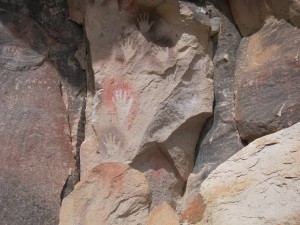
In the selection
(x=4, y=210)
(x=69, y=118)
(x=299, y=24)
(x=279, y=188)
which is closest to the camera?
(x=279, y=188)

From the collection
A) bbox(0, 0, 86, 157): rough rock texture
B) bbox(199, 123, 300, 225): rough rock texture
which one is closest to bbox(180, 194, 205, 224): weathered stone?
bbox(199, 123, 300, 225): rough rock texture

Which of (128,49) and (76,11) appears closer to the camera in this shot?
(128,49)

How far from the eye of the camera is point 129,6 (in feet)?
9.83

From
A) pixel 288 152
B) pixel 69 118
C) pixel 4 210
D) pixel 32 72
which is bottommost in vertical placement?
pixel 4 210

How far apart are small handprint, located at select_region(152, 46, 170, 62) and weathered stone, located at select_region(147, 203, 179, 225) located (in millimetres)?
948

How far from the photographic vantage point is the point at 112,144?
2783 millimetres

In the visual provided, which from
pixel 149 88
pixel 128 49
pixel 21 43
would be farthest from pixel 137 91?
pixel 21 43

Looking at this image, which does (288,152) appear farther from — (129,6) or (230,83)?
(129,6)

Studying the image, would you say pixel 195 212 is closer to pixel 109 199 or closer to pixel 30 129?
pixel 109 199

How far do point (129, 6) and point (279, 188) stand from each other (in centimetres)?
144

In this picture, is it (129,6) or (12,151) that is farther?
(129,6)

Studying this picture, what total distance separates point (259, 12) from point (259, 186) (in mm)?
1278

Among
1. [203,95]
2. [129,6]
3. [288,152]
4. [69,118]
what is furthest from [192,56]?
[288,152]

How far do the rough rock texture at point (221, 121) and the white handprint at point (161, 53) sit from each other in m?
0.25
